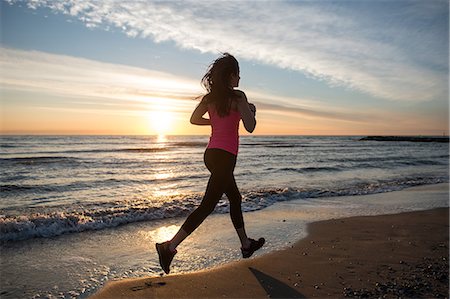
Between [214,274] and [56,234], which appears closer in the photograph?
[214,274]

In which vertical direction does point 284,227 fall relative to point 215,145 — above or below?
below

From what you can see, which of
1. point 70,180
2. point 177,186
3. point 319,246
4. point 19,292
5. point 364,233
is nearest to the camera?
point 19,292

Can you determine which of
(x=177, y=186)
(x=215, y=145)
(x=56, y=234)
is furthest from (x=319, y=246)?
(x=177, y=186)

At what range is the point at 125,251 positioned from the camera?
16.4 feet

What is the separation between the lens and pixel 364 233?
5.96 meters

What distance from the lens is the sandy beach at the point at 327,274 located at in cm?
345

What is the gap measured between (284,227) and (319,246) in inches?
55.7

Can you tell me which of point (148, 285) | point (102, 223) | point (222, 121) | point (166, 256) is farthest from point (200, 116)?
point (102, 223)

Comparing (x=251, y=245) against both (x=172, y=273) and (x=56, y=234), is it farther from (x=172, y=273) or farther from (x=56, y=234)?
(x=56, y=234)

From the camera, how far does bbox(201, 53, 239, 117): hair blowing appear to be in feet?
10.7

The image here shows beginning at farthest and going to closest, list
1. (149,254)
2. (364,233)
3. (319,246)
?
(364,233), (319,246), (149,254)

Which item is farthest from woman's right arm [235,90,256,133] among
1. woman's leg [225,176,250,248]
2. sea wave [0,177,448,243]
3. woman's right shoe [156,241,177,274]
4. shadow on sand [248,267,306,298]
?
sea wave [0,177,448,243]

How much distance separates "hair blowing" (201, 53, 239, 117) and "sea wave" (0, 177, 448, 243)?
4.40 meters

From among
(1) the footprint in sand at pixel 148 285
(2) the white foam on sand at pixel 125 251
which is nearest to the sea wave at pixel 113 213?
(2) the white foam on sand at pixel 125 251
